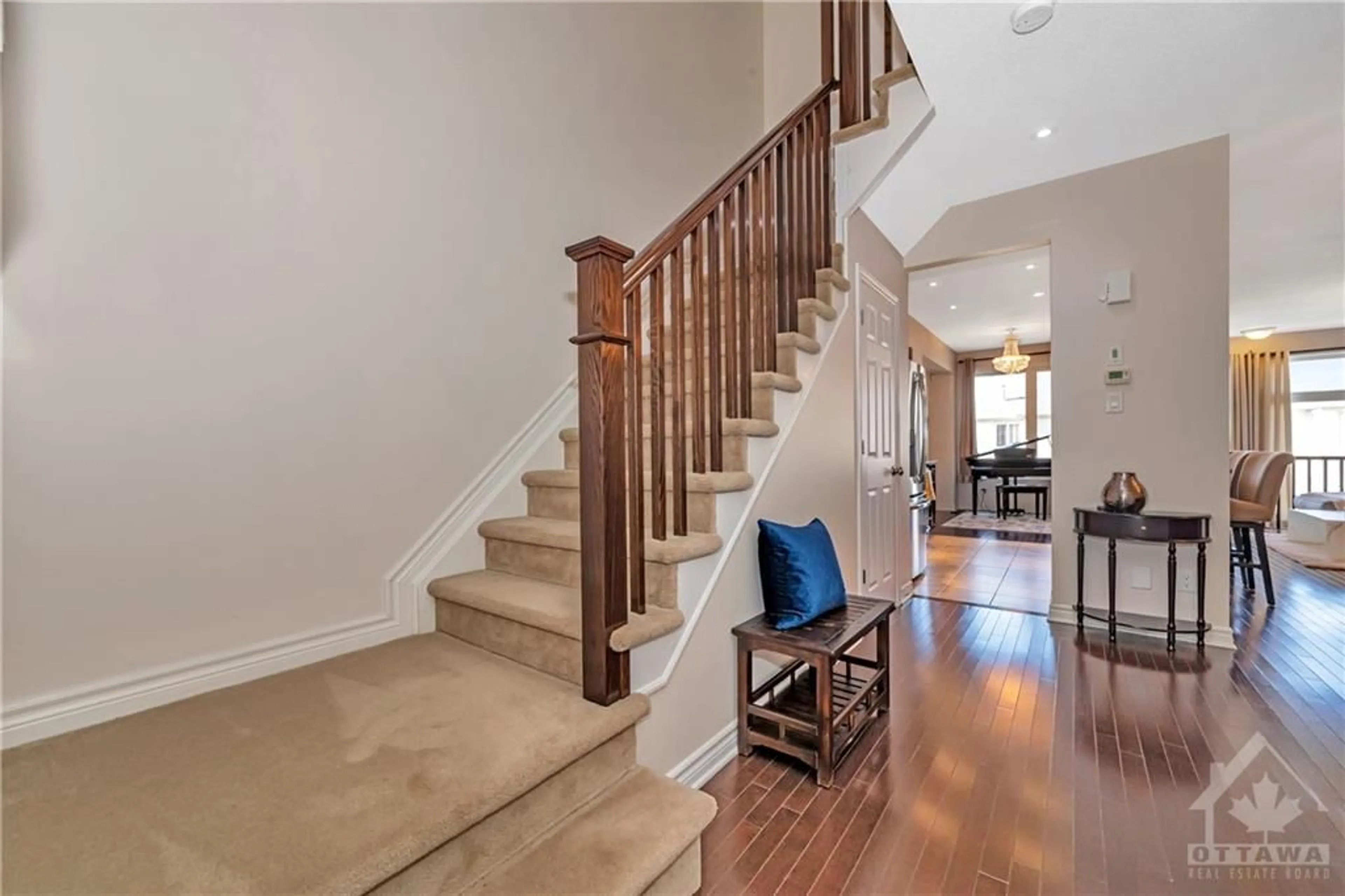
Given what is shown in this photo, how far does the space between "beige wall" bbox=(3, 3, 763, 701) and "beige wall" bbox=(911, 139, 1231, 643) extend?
3.12m

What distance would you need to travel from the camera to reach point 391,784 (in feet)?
3.81

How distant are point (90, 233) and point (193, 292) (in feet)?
0.77

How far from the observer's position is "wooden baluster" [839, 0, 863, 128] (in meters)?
3.10

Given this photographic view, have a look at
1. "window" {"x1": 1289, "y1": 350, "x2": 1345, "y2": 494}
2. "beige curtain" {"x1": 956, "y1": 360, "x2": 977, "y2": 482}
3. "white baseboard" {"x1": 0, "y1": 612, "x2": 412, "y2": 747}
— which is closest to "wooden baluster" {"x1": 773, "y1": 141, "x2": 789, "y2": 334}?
"white baseboard" {"x1": 0, "y1": 612, "x2": 412, "y2": 747}

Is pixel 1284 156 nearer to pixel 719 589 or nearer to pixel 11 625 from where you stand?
pixel 719 589

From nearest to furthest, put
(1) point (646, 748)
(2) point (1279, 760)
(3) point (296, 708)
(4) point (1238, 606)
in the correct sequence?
(3) point (296, 708), (1) point (646, 748), (2) point (1279, 760), (4) point (1238, 606)

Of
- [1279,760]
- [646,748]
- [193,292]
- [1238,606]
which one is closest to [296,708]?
[646,748]

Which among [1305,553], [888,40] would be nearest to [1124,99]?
[888,40]

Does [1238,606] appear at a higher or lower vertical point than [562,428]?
lower

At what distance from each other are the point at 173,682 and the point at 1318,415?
1220cm

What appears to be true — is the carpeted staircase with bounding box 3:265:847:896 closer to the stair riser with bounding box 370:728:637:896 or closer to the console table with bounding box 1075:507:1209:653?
the stair riser with bounding box 370:728:637:896

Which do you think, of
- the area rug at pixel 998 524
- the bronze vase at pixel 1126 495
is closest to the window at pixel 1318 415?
the area rug at pixel 998 524

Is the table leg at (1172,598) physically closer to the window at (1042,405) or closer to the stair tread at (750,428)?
the stair tread at (750,428)

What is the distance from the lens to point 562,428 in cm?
268
